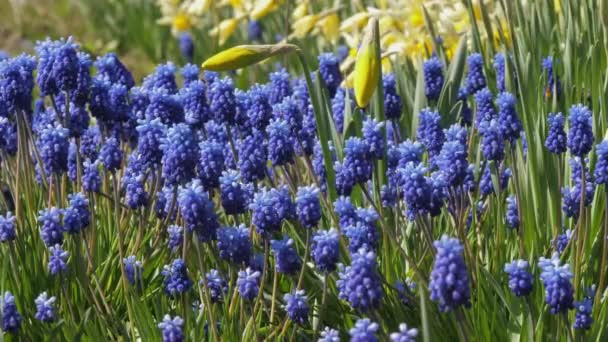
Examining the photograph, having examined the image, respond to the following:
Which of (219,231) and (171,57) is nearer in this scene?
(219,231)

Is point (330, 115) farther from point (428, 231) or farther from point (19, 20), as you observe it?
point (19, 20)

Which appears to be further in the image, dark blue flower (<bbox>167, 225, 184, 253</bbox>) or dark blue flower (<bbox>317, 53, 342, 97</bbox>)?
dark blue flower (<bbox>317, 53, 342, 97</bbox>)

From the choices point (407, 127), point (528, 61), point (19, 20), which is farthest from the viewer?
point (19, 20)

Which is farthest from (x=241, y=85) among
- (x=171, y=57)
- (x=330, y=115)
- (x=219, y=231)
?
(x=219, y=231)

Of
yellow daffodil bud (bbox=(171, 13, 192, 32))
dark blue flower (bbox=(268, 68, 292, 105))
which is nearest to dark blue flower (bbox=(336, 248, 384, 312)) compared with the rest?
dark blue flower (bbox=(268, 68, 292, 105))

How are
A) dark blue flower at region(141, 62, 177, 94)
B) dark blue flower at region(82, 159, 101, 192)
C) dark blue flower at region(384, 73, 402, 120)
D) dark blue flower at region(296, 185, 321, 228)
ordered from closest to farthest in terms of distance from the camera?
1. dark blue flower at region(296, 185, 321, 228)
2. dark blue flower at region(82, 159, 101, 192)
3. dark blue flower at region(384, 73, 402, 120)
4. dark blue flower at region(141, 62, 177, 94)

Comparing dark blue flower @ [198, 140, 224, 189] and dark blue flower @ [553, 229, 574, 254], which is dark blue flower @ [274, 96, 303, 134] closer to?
dark blue flower @ [198, 140, 224, 189]

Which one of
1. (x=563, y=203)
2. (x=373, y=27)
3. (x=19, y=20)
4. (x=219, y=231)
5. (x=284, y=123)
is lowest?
(x=563, y=203)
